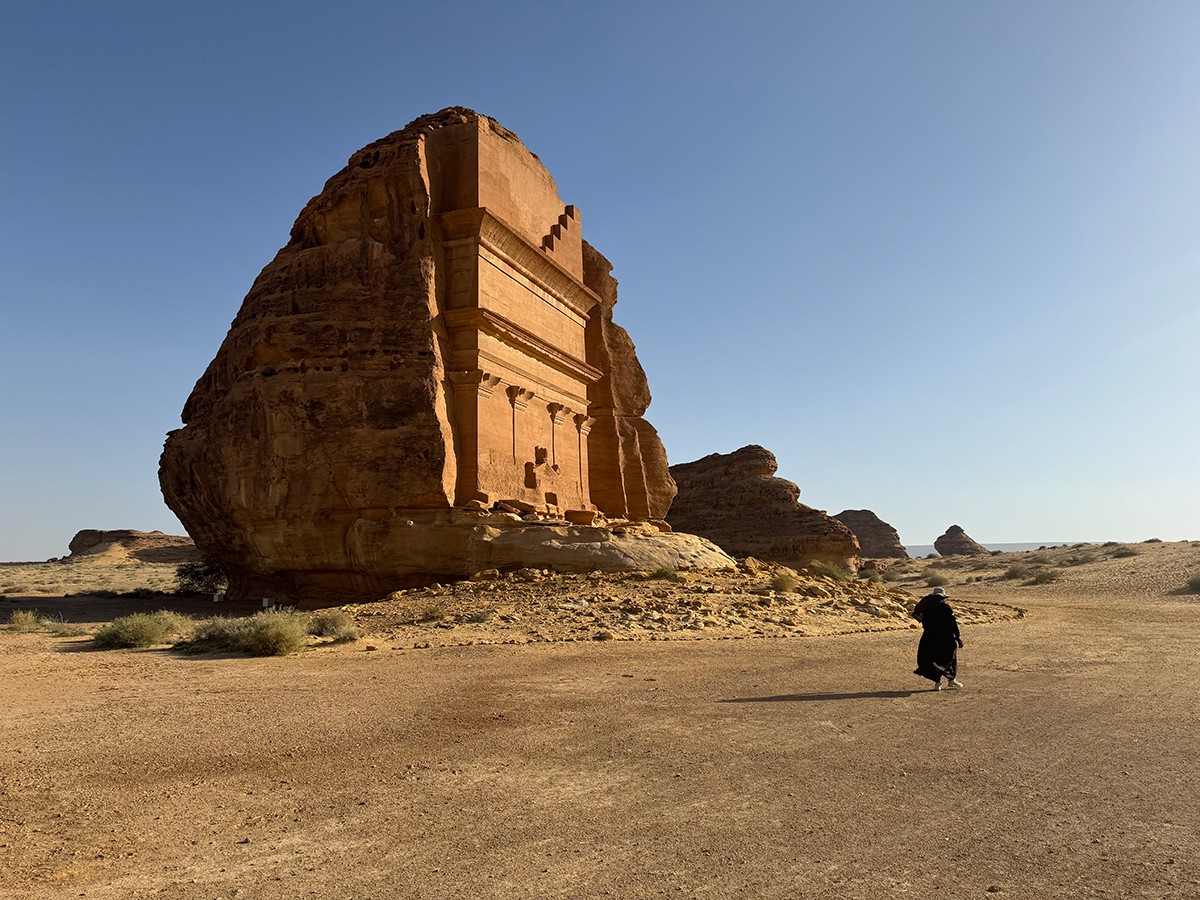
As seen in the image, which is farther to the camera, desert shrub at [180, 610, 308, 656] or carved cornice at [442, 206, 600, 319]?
carved cornice at [442, 206, 600, 319]

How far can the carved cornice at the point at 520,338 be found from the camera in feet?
54.5

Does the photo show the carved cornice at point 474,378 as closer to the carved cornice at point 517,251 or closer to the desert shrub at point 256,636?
the carved cornice at point 517,251

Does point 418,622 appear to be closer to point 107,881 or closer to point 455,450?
point 455,450

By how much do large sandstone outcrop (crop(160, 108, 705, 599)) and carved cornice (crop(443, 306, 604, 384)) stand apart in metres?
0.05

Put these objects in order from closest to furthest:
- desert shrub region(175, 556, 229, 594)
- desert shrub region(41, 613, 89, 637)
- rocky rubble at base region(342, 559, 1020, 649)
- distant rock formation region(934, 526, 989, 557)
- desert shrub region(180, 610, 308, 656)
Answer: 1. desert shrub region(180, 610, 308, 656)
2. rocky rubble at base region(342, 559, 1020, 649)
3. desert shrub region(41, 613, 89, 637)
4. desert shrub region(175, 556, 229, 594)
5. distant rock formation region(934, 526, 989, 557)

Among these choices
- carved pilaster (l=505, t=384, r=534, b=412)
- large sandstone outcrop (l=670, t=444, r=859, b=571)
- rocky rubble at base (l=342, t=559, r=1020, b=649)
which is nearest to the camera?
rocky rubble at base (l=342, t=559, r=1020, b=649)

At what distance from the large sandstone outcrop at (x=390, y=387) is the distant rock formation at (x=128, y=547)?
4323cm

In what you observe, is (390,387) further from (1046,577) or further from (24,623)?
(1046,577)

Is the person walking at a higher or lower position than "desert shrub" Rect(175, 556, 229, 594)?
lower

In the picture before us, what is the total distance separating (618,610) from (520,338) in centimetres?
757

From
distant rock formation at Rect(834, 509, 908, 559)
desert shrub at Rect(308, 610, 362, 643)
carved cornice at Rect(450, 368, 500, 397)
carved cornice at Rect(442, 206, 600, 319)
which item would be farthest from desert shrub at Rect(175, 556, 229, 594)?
distant rock formation at Rect(834, 509, 908, 559)

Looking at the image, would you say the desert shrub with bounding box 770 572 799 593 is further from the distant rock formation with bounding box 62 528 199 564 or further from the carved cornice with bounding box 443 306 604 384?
the distant rock formation with bounding box 62 528 199 564

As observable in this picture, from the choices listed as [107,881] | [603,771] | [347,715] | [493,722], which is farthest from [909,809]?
[347,715]

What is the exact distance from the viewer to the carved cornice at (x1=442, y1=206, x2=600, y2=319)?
17047mm
